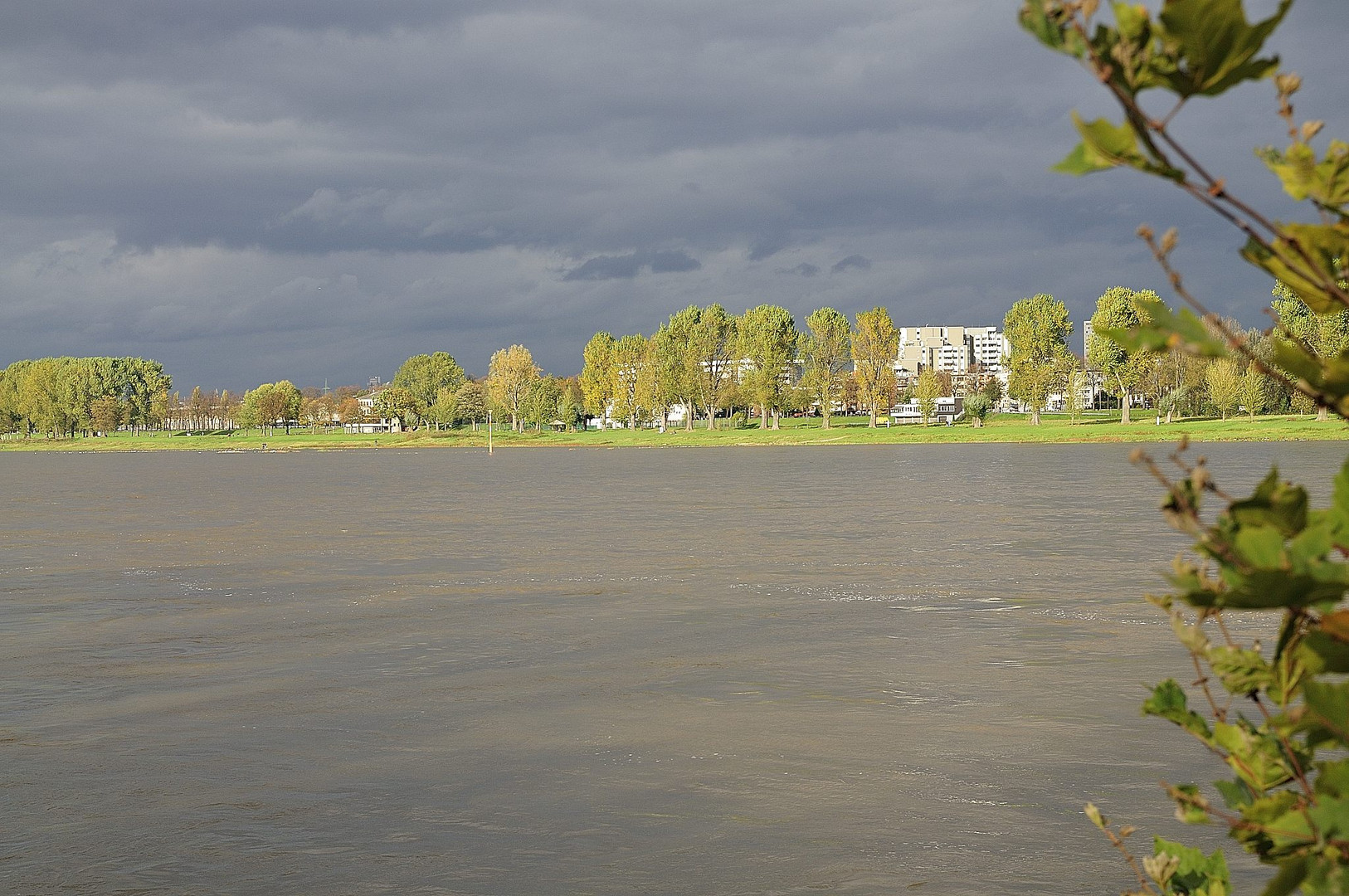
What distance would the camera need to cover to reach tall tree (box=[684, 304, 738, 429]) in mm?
172000

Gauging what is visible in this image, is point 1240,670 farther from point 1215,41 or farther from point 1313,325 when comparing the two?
point 1313,325

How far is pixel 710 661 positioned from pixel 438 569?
11583mm

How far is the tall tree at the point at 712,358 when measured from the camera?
172m

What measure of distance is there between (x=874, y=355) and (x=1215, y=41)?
545ft

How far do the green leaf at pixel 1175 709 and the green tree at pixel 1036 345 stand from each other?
156247 mm

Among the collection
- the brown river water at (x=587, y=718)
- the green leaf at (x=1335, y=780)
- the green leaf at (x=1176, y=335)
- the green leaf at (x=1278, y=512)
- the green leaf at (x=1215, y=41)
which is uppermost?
the green leaf at (x=1215, y=41)

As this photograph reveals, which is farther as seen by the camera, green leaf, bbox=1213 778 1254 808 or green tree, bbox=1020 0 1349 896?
green leaf, bbox=1213 778 1254 808

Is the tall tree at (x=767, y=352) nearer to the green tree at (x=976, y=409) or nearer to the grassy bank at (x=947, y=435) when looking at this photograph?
the grassy bank at (x=947, y=435)

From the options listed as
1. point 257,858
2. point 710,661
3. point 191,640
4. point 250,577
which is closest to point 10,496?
point 250,577

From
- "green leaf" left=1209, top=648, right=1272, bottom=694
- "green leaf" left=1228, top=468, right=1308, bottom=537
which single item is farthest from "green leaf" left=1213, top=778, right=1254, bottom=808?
"green leaf" left=1228, top=468, right=1308, bottom=537

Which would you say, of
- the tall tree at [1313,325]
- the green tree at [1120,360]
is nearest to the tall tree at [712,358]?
the green tree at [1120,360]

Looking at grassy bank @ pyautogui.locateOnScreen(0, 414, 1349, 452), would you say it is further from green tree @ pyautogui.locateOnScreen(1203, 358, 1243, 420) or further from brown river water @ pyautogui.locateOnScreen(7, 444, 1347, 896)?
brown river water @ pyautogui.locateOnScreen(7, 444, 1347, 896)

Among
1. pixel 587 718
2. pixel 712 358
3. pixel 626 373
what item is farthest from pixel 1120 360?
pixel 587 718

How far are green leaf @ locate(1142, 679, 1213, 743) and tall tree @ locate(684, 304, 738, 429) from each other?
168618mm
